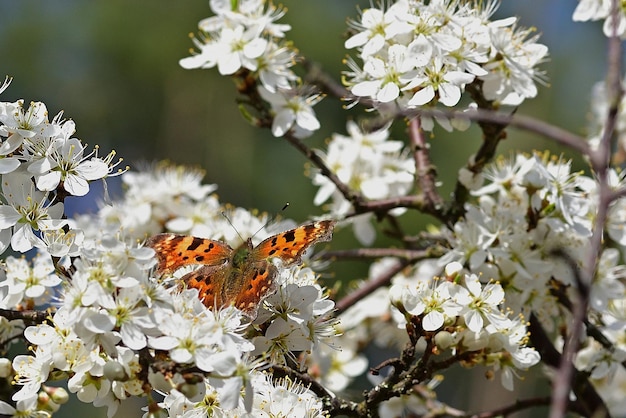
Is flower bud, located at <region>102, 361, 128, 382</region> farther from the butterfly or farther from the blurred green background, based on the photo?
the blurred green background

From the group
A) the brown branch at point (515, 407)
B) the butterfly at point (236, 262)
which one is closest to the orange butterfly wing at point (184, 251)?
the butterfly at point (236, 262)

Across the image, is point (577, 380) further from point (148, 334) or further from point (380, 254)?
point (148, 334)

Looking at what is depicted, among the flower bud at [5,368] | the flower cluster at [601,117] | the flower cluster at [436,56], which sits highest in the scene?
the flower cluster at [436,56]

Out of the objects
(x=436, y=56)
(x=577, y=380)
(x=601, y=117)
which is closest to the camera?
(x=436, y=56)

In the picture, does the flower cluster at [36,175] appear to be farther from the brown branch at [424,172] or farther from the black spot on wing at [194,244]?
the brown branch at [424,172]

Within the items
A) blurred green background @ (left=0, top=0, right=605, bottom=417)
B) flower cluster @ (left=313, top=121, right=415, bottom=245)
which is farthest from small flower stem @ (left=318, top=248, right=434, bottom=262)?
blurred green background @ (left=0, top=0, right=605, bottom=417)

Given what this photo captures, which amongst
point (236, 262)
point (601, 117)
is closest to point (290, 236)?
point (236, 262)

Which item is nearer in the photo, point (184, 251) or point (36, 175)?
point (36, 175)
